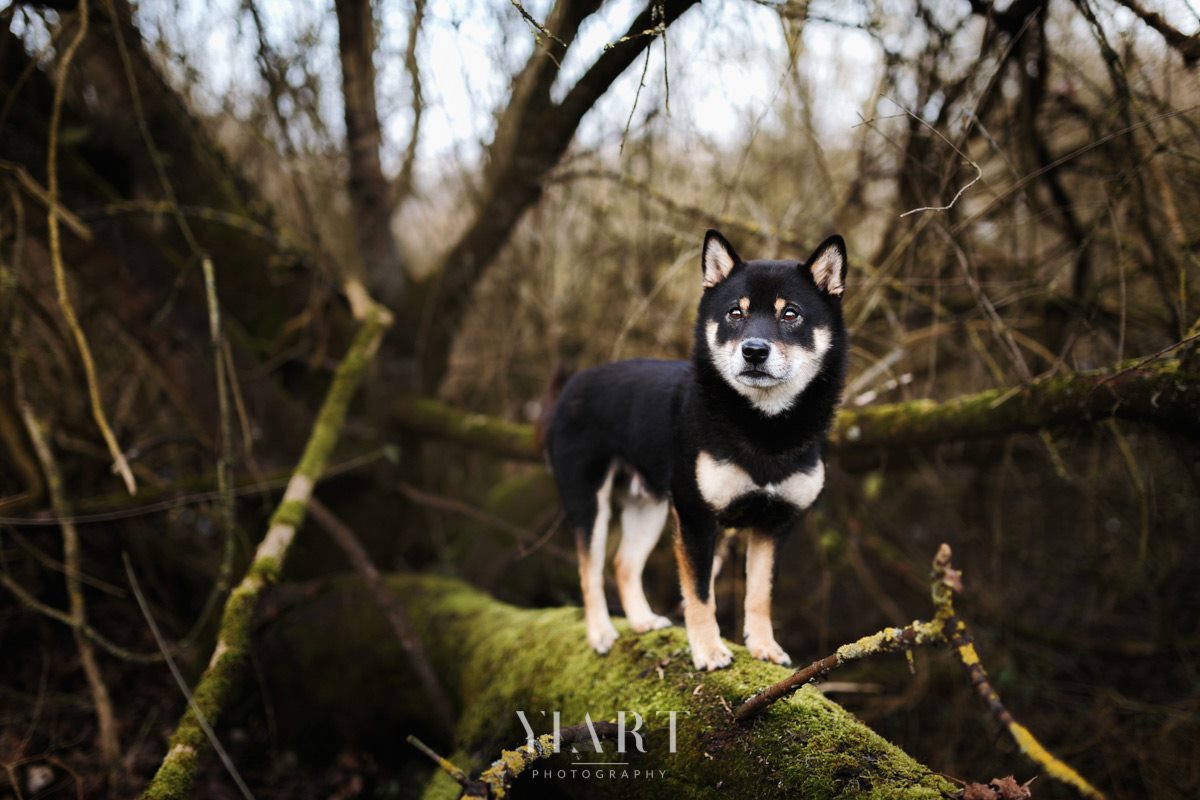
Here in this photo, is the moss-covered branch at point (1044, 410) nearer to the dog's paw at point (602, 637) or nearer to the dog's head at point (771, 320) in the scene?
the dog's head at point (771, 320)

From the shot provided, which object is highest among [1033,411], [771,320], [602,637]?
[771,320]

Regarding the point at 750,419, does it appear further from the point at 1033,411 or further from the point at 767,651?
the point at 1033,411

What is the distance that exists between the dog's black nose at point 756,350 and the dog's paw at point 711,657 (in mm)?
1053

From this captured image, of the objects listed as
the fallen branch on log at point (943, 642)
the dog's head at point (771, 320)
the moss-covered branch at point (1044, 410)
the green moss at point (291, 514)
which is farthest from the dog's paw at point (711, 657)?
the green moss at point (291, 514)

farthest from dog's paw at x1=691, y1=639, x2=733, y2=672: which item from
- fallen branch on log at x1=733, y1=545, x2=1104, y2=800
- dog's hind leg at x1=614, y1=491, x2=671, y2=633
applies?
fallen branch on log at x1=733, y1=545, x2=1104, y2=800

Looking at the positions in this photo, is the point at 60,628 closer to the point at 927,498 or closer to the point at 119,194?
the point at 119,194

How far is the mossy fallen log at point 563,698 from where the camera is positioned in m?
2.13

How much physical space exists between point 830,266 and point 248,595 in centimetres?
265

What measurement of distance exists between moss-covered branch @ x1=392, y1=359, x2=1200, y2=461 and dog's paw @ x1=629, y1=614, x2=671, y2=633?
63.4 inches

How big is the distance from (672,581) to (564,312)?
8.65ft

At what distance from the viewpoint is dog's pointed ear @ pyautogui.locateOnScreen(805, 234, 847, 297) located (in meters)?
2.65

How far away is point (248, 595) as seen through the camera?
3.02m

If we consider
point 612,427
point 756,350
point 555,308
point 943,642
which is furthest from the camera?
point 555,308

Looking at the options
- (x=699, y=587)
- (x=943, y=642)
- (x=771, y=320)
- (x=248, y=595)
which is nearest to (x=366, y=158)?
(x=248, y=595)
